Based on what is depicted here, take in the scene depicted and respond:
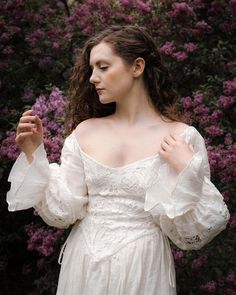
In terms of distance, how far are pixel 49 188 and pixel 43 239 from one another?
4.86 ft

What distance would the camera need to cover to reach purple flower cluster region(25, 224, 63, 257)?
3.61 meters

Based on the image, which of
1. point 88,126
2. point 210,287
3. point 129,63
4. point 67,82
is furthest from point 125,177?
point 67,82

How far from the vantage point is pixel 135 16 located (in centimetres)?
410

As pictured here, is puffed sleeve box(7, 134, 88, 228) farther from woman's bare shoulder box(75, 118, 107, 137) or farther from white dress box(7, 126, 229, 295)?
woman's bare shoulder box(75, 118, 107, 137)

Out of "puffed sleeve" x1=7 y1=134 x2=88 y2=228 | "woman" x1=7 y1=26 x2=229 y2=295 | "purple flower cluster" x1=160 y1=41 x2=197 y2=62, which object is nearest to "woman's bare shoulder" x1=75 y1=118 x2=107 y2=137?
"woman" x1=7 y1=26 x2=229 y2=295

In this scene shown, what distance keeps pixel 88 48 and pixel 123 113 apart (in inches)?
11.9

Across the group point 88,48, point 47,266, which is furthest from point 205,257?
point 88,48

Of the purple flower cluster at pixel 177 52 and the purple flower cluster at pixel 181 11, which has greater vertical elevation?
the purple flower cluster at pixel 181 11

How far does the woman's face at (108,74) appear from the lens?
2.26 meters

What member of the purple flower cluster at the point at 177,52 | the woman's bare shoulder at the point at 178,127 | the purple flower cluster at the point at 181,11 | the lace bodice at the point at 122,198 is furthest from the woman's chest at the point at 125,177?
the purple flower cluster at the point at 181,11

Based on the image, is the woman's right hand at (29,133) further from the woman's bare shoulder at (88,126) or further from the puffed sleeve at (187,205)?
the puffed sleeve at (187,205)

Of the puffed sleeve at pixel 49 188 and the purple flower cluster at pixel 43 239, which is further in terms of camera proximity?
the purple flower cluster at pixel 43 239

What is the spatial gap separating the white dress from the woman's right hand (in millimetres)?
32

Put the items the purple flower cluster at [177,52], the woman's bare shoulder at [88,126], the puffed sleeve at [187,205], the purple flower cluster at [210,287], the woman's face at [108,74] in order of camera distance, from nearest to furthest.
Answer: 1. the puffed sleeve at [187,205]
2. the woman's face at [108,74]
3. the woman's bare shoulder at [88,126]
4. the purple flower cluster at [210,287]
5. the purple flower cluster at [177,52]
